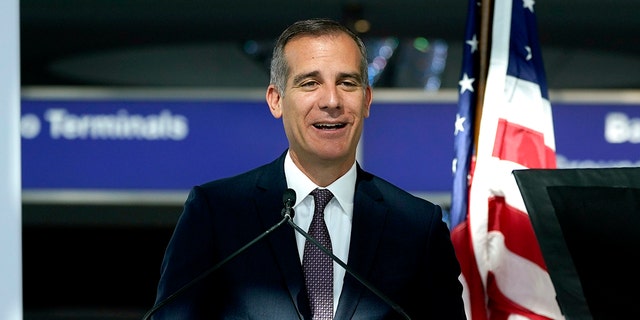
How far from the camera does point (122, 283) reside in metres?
5.73

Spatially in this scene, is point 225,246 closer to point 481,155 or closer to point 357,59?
point 357,59

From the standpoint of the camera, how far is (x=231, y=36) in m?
5.55

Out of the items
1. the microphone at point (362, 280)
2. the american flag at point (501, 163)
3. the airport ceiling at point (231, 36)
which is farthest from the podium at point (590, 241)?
the airport ceiling at point (231, 36)

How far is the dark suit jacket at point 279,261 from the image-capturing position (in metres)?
1.79

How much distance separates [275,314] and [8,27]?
2.74 ft

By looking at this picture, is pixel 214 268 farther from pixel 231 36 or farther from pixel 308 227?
pixel 231 36

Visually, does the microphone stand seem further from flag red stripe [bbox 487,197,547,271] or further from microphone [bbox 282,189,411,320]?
flag red stripe [bbox 487,197,547,271]

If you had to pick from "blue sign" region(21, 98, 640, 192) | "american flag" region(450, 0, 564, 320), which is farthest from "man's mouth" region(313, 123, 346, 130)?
"blue sign" region(21, 98, 640, 192)

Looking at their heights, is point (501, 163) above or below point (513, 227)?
above

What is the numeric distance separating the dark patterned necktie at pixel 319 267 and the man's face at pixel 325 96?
102 mm

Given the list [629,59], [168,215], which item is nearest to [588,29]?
[629,59]

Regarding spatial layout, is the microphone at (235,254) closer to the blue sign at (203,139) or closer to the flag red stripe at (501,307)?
the flag red stripe at (501,307)

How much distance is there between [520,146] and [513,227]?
0.22 m

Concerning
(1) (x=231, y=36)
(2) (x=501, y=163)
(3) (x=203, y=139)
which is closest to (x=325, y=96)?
(2) (x=501, y=163)
